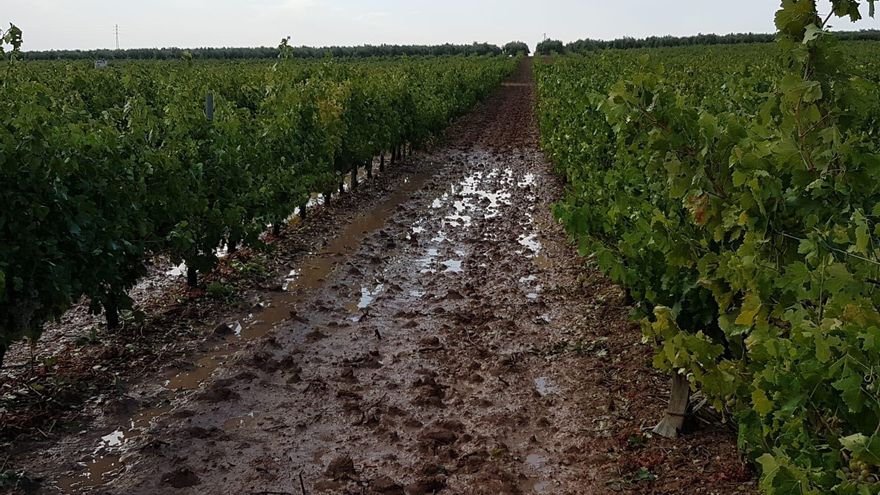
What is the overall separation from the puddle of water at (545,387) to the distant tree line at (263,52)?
7556 cm

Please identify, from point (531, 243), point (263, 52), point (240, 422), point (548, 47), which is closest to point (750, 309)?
point (240, 422)

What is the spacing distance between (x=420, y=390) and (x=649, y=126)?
2.68m

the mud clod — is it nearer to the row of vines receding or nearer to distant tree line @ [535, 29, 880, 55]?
the row of vines receding

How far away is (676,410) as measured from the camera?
5.25 meters

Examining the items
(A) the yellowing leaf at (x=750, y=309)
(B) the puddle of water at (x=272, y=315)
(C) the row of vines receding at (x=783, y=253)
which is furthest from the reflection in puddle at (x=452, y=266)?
(A) the yellowing leaf at (x=750, y=309)

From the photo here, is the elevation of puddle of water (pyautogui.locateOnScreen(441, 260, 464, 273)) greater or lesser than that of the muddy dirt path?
greater

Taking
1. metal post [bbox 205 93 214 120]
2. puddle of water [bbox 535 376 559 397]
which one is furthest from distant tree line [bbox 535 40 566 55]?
puddle of water [bbox 535 376 559 397]

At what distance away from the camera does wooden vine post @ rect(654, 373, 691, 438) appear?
5.21 metres

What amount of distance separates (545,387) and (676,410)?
1.19 m

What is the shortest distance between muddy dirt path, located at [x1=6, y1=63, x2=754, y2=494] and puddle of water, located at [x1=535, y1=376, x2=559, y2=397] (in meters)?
0.02

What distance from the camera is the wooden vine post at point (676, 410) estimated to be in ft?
17.1

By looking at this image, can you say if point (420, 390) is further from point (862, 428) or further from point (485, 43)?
point (485, 43)

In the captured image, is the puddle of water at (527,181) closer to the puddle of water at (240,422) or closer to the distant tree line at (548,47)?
the puddle of water at (240,422)

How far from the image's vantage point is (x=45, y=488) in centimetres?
460
